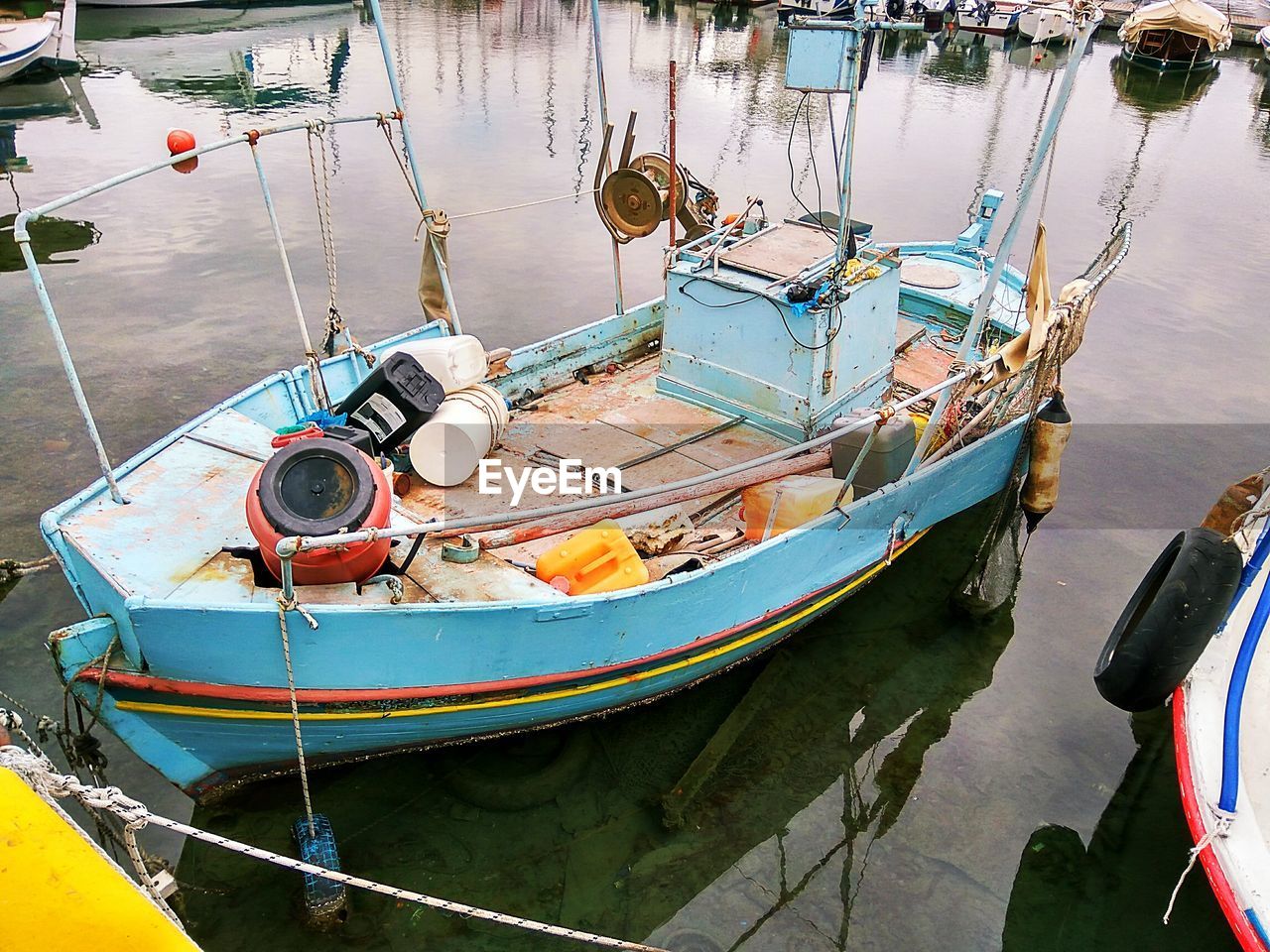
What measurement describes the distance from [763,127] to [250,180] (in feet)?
46.5

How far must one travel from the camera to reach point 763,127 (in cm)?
2559

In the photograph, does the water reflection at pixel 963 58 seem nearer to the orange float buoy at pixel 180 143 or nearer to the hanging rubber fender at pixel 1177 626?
the hanging rubber fender at pixel 1177 626

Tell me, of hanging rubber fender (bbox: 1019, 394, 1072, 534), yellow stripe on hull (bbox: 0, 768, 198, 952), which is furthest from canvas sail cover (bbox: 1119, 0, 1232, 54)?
yellow stripe on hull (bbox: 0, 768, 198, 952)

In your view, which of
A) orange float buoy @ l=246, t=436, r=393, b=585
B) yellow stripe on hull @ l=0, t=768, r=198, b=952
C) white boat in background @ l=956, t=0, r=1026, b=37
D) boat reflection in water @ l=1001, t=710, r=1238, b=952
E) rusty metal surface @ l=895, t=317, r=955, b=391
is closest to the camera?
yellow stripe on hull @ l=0, t=768, r=198, b=952

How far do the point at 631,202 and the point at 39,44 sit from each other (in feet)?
82.7

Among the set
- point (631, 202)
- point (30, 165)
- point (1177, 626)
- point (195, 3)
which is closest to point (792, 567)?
point (1177, 626)

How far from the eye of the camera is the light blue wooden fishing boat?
198 inches

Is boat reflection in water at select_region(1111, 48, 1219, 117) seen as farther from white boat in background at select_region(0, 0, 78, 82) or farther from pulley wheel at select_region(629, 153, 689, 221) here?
white boat in background at select_region(0, 0, 78, 82)

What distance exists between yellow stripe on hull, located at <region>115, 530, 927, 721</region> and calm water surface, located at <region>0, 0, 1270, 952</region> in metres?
0.70

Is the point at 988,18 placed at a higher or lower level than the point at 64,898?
lower

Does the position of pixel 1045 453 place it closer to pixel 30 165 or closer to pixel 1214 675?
pixel 1214 675

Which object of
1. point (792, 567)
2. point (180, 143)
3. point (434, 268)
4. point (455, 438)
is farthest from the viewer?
point (434, 268)

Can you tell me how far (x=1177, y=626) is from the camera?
593 centimetres

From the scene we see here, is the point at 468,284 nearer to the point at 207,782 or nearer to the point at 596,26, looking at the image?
the point at 596,26
